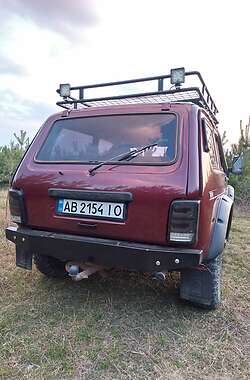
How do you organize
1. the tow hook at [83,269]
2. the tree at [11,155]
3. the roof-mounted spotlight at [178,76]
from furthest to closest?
the tree at [11,155]
the roof-mounted spotlight at [178,76]
the tow hook at [83,269]

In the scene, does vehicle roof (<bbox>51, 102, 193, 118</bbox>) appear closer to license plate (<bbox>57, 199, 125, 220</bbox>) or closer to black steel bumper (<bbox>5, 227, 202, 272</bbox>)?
license plate (<bbox>57, 199, 125, 220</bbox>)

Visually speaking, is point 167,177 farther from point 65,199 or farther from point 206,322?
point 206,322

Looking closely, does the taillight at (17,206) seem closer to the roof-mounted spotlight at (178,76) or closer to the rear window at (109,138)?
the rear window at (109,138)

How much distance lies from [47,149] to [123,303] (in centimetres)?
148

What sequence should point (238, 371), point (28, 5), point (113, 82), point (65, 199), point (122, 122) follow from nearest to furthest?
point (238, 371)
point (65, 199)
point (122, 122)
point (113, 82)
point (28, 5)

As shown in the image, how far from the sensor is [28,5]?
531 cm

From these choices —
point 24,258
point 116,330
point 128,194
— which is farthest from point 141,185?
point 24,258

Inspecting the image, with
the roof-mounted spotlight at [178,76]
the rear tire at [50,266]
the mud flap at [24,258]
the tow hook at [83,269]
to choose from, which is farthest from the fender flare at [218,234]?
the rear tire at [50,266]

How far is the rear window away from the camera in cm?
245

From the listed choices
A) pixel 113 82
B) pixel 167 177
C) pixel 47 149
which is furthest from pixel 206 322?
pixel 113 82

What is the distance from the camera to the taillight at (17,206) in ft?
8.71

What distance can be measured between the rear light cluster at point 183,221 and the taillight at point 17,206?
4.02ft

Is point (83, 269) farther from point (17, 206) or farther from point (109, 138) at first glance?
point (109, 138)

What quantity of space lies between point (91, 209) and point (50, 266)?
1.11 m
